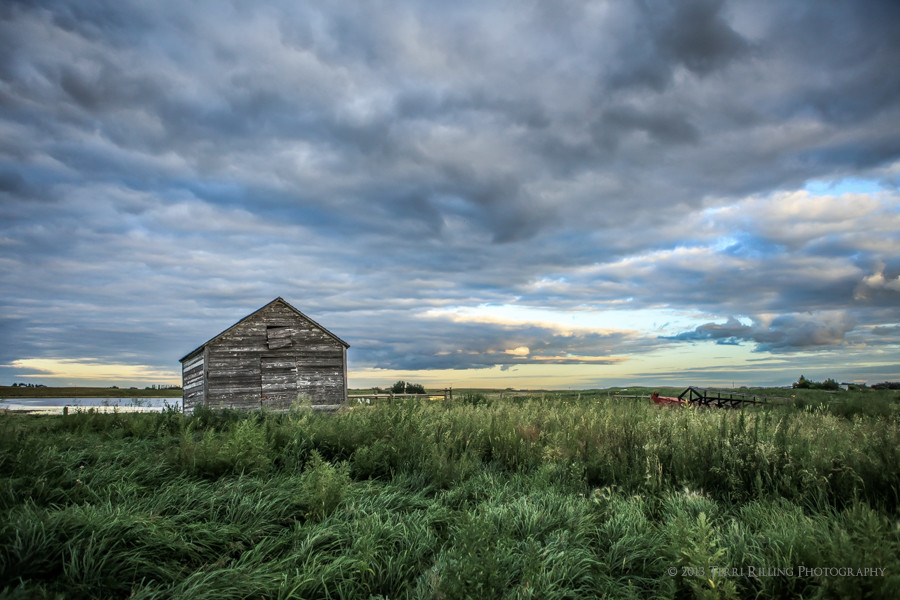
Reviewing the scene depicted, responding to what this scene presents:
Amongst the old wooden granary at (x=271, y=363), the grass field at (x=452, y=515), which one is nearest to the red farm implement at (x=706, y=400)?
the grass field at (x=452, y=515)

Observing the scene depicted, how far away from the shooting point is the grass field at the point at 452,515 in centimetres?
325

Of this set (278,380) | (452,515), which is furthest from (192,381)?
(452,515)

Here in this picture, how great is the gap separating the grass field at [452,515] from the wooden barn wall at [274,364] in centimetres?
1145

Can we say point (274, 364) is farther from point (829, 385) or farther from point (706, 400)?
point (829, 385)

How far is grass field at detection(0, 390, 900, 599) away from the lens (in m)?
3.25

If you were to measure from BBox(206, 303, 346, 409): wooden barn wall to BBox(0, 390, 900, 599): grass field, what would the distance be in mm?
11448

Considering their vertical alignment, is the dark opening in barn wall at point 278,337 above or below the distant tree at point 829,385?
above

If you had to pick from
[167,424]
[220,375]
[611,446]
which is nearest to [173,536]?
[611,446]

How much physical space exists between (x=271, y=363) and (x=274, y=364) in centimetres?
13

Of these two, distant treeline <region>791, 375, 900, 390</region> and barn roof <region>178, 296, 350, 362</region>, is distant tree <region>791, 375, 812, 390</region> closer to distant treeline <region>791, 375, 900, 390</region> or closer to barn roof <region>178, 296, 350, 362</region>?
distant treeline <region>791, 375, 900, 390</region>

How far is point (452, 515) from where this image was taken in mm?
4695

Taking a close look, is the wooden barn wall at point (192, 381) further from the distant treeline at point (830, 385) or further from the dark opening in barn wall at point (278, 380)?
the distant treeline at point (830, 385)

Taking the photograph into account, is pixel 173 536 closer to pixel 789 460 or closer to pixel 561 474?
pixel 561 474

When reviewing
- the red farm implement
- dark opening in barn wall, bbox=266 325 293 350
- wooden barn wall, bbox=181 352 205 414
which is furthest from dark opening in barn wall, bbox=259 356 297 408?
the red farm implement
